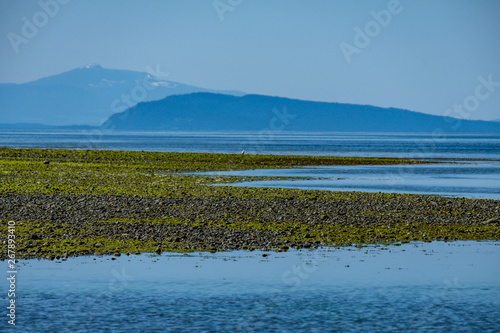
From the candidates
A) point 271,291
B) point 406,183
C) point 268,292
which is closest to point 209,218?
point 271,291

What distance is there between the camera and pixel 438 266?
76.2ft

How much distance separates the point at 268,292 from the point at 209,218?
11.4 m

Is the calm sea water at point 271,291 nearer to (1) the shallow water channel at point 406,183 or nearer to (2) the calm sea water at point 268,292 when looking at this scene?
(2) the calm sea water at point 268,292

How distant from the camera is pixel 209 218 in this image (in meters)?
30.9

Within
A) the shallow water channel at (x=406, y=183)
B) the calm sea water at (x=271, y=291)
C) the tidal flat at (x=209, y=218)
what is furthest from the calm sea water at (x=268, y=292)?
the shallow water channel at (x=406, y=183)

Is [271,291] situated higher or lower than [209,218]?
lower

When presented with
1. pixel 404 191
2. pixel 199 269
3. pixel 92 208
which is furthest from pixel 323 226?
pixel 404 191

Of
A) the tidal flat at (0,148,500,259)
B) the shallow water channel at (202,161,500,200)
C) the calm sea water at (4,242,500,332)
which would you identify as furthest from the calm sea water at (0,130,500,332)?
the shallow water channel at (202,161,500,200)

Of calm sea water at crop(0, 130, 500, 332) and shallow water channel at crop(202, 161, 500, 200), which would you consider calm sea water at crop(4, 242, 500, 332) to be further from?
shallow water channel at crop(202, 161, 500, 200)

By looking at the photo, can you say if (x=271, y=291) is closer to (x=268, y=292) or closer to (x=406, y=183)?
(x=268, y=292)

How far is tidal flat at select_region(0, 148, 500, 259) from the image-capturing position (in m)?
25.5

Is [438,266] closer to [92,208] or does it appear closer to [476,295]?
[476,295]

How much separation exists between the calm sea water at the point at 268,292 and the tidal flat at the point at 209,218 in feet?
5.95

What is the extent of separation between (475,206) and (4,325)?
28.6 meters
